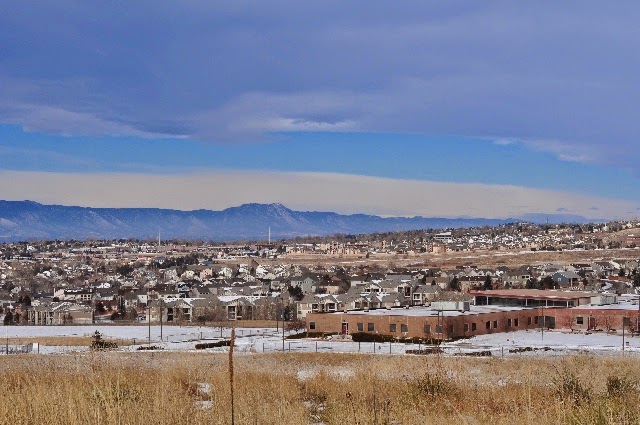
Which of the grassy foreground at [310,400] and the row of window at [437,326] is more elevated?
the grassy foreground at [310,400]

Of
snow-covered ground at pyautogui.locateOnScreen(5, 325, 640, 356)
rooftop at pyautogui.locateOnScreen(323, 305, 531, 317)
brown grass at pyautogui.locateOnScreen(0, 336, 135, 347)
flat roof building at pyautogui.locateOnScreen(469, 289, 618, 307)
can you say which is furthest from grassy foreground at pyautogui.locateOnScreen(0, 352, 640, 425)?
flat roof building at pyautogui.locateOnScreen(469, 289, 618, 307)

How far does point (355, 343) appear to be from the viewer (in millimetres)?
56562

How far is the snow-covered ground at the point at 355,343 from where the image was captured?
157 feet

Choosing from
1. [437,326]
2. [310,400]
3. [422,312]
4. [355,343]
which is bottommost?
[355,343]

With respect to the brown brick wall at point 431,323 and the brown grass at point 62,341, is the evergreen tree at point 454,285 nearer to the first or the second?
the brown brick wall at point 431,323

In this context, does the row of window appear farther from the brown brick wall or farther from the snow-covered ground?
the snow-covered ground

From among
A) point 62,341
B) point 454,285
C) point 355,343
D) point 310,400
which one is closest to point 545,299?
point 355,343

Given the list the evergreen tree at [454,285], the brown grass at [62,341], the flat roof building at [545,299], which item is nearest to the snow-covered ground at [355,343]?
the brown grass at [62,341]

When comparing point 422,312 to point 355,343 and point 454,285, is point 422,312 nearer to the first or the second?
point 355,343

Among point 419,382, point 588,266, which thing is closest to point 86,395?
point 419,382

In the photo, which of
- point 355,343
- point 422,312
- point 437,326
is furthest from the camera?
point 422,312

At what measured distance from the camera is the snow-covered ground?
47.8 meters

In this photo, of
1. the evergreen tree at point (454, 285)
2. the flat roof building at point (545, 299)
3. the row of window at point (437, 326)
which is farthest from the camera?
the evergreen tree at point (454, 285)

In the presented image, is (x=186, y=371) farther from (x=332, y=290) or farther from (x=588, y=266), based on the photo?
(x=588, y=266)
